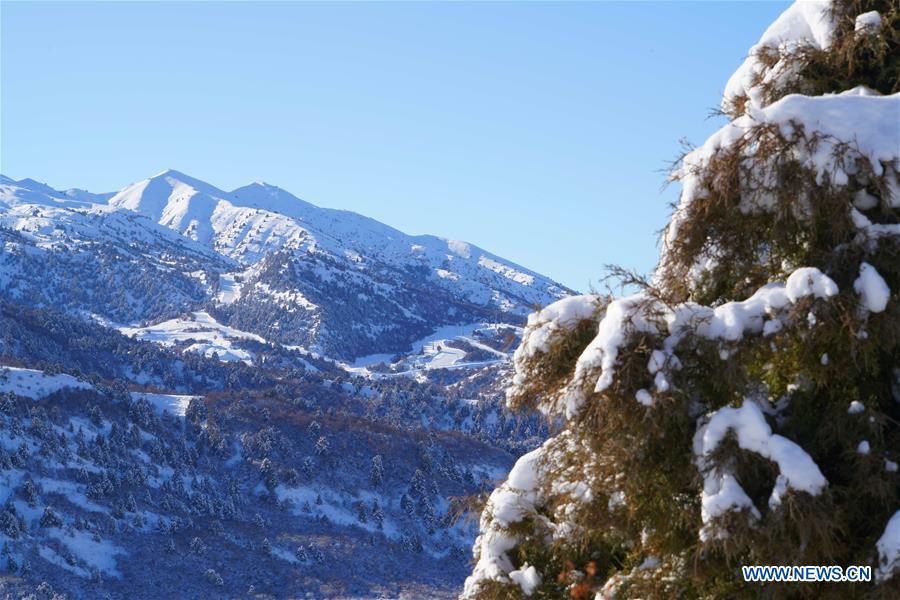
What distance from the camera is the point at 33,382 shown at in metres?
67.6

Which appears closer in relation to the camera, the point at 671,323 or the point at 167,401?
the point at 671,323

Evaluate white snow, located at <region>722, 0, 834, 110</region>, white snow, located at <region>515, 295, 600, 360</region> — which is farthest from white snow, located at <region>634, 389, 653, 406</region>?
white snow, located at <region>722, 0, 834, 110</region>

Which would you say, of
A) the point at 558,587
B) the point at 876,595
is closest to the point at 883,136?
the point at 876,595

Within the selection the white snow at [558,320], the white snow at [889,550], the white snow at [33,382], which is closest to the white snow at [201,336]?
the white snow at [33,382]

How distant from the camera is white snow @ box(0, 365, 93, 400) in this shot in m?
65.6

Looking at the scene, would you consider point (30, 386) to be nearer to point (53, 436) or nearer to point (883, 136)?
point (53, 436)

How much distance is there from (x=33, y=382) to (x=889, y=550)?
242 feet

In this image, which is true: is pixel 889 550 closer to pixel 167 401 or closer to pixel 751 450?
pixel 751 450

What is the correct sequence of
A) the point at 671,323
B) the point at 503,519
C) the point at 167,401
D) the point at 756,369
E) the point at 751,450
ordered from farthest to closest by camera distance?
the point at 167,401 → the point at 503,519 → the point at 756,369 → the point at 671,323 → the point at 751,450

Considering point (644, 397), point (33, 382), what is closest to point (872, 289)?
point (644, 397)

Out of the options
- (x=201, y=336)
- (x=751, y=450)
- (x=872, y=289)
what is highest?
(x=872, y=289)

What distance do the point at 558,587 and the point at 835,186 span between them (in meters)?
4.37

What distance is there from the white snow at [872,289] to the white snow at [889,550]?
1453 mm

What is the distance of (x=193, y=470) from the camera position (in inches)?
2657
